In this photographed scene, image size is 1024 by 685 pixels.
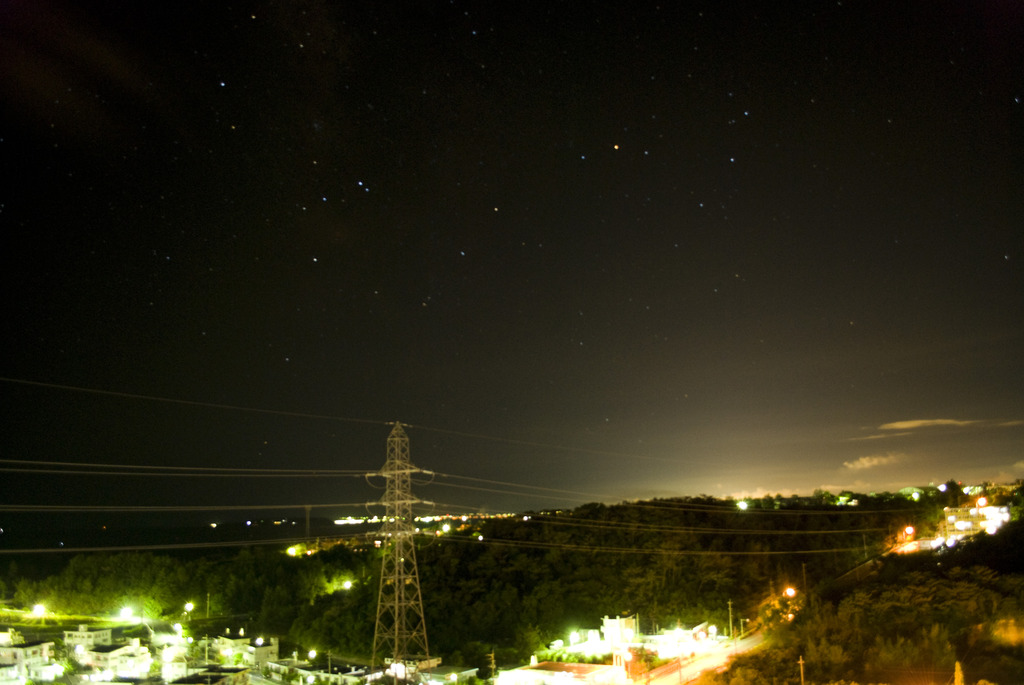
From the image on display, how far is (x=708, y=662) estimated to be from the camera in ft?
45.0

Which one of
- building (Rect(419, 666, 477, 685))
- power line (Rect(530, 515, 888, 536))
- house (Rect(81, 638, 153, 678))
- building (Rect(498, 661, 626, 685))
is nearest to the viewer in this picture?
building (Rect(498, 661, 626, 685))

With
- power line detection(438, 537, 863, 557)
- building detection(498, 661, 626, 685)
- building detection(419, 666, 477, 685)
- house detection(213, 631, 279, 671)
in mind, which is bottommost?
house detection(213, 631, 279, 671)

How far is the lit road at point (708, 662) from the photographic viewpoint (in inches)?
488

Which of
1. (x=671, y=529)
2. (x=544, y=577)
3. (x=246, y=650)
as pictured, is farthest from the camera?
(x=671, y=529)

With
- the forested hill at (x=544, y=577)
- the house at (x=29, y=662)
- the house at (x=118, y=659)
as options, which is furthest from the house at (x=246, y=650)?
the house at (x=29, y=662)

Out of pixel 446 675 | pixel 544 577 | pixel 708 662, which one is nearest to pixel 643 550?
pixel 544 577

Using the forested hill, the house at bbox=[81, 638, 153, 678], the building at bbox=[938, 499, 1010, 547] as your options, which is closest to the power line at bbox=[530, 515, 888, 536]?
the forested hill

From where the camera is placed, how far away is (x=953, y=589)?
488 inches

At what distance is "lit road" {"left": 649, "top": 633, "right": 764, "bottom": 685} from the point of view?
1240 centimetres

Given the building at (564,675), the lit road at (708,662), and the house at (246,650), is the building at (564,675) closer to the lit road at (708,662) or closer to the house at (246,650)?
the lit road at (708,662)

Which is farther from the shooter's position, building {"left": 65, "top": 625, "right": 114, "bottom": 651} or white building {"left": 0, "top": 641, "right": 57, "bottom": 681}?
building {"left": 65, "top": 625, "right": 114, "bottom": 651}

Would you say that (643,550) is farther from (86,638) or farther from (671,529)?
(86,638)

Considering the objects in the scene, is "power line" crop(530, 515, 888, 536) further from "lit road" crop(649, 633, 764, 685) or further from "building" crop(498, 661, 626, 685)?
"building" crop(498, 661, 626, 685)

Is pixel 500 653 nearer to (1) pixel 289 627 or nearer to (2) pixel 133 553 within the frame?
(1) pixel 289 627
